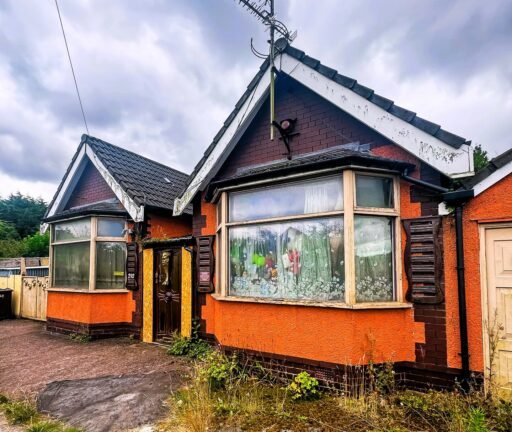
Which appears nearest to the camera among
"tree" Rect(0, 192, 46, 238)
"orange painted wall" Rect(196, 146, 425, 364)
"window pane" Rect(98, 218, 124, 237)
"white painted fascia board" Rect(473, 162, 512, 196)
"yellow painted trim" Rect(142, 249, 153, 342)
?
"white painted fascia board" Rect(473, 162, 512, 196)

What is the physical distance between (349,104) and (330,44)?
3276 mm

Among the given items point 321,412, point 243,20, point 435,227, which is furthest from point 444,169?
point 243,20

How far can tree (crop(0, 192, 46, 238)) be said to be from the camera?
34906 millimetres

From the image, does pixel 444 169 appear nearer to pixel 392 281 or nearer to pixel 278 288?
pixel 392 281

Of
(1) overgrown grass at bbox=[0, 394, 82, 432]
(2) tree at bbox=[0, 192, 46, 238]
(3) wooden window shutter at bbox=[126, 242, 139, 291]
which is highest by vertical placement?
(2) tree at bbox=[0, 192, 46, 238]

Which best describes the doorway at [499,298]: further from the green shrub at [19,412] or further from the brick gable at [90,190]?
the brick gable at [90,190]

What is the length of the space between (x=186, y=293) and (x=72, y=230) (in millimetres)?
4105

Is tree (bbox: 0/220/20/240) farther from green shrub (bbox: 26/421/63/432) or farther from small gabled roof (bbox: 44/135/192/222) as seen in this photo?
green shrub (bbox: 26/421/63/432)

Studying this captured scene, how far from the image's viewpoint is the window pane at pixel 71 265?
919cm

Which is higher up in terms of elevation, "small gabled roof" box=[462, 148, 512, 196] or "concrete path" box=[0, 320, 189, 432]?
"small gabled roof" box=[462, 148, 512, 196]

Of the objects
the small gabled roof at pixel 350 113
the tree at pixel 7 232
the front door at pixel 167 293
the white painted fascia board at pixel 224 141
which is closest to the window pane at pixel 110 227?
the front door at pixel 167 293

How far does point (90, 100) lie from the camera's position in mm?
9008

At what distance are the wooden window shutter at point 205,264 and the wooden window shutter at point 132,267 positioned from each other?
234 cm

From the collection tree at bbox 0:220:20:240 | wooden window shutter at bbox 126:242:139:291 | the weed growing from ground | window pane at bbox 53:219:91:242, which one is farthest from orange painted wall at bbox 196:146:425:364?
tree at bbox 0:220:20:240
